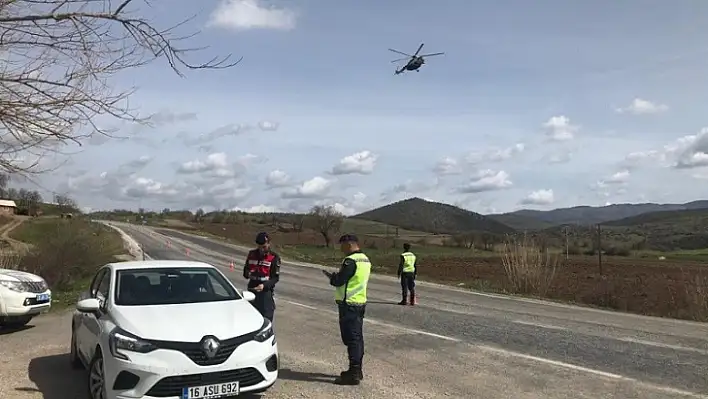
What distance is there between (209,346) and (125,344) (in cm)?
Answer: 78

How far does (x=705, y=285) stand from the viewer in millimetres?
18828

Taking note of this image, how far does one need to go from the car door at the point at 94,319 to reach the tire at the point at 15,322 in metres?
5.18

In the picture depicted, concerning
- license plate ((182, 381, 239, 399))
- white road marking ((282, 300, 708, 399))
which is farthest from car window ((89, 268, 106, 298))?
white road marking ((282, 300, 708, 399))

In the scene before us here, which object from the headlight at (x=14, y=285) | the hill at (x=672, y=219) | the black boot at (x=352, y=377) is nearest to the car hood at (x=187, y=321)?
the black boot at (x=352, y=377)

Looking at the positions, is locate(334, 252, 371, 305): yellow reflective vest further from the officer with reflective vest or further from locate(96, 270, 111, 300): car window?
locate(96, 270, 111, 300): car window

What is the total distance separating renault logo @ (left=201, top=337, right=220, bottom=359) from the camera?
609 centimetres

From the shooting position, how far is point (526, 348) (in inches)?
408

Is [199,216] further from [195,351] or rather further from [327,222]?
[195,351]

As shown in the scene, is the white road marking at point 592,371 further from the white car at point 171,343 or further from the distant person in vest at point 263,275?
the white car at point 171,343

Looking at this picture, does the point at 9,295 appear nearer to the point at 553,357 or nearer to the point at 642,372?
the point at 553,357

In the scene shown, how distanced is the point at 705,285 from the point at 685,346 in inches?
355

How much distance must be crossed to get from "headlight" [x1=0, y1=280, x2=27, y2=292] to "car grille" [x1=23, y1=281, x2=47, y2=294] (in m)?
0.06

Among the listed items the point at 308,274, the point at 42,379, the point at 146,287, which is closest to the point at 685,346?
the point at 146,287

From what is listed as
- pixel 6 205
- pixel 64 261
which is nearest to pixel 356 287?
pixel 64 261
